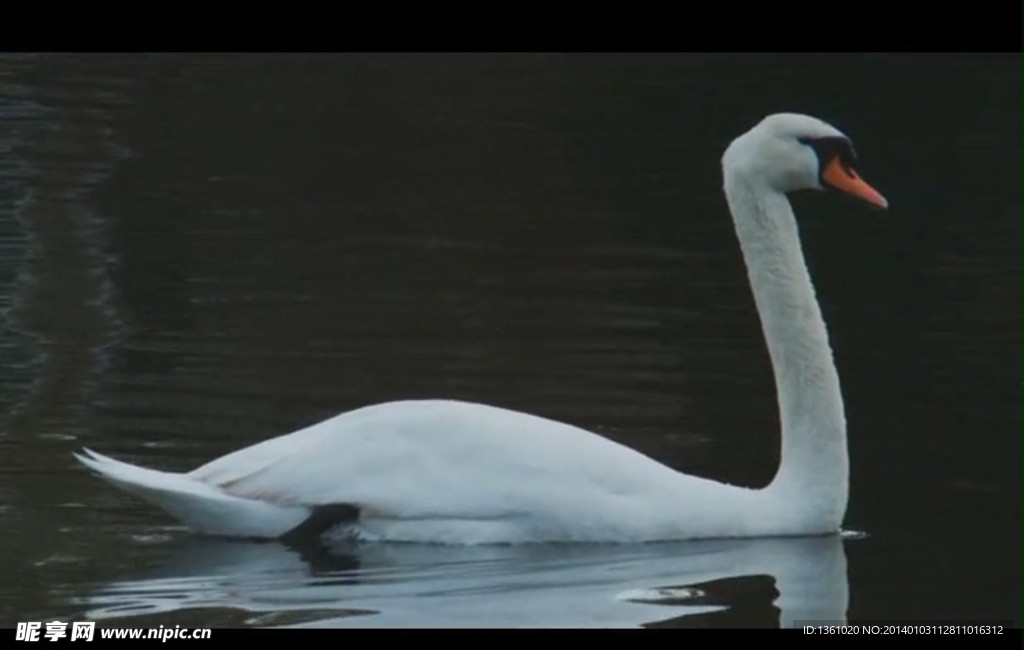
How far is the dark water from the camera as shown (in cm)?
827

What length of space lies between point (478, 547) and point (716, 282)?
6146 mm

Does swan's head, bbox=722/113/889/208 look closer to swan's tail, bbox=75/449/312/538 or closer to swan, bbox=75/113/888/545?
swan, bbox=75/113/888/545

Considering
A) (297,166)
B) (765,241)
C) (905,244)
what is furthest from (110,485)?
(297,166)

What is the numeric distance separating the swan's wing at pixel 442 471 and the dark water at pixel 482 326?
0.58ft

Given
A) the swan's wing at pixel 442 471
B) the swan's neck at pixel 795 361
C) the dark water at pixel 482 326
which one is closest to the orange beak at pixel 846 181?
the swan's neck at pixel 795 361

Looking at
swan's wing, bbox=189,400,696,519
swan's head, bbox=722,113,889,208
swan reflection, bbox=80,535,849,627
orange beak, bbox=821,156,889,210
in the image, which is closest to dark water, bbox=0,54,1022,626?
swan reflection, bbox=80,535,849,627

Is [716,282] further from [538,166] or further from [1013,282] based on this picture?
[538,166]

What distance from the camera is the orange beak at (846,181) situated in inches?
355

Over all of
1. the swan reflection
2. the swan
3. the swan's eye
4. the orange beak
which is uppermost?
the swan's eye

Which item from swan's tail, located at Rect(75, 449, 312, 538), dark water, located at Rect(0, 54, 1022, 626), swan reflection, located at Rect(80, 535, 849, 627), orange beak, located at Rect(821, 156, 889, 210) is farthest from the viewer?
orange beak, located at Rect(821, 156, 889, 210)

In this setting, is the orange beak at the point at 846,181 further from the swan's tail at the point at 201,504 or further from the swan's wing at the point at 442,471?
the swan's tail at the point at 201,504

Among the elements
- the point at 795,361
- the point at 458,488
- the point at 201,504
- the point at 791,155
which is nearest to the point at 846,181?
the point at 791,155

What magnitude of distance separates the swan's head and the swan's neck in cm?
5

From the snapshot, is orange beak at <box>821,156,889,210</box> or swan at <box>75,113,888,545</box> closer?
swan at <box>75,113,888,545</box>
